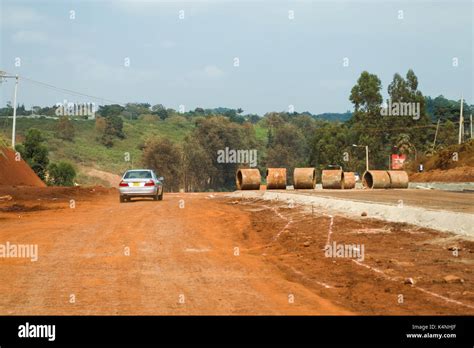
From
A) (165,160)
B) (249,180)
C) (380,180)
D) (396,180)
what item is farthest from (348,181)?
(165,160)

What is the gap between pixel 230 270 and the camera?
10922mm

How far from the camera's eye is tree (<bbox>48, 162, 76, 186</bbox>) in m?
67.7

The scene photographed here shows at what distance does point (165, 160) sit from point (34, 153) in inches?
972

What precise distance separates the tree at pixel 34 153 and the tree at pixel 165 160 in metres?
21.6

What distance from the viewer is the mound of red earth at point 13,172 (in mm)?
45688

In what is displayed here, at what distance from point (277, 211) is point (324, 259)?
1137 centimetres

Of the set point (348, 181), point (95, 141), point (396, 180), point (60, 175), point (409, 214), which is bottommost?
point (60, 175)

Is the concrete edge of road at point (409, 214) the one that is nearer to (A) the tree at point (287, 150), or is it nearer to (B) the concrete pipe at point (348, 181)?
(B) the concrete pipe at point (348, 181)

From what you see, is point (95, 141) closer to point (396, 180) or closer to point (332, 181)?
point (332, 181)

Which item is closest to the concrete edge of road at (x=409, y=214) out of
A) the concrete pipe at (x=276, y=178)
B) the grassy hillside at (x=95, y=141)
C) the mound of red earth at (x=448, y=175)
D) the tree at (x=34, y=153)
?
the concrete pipe at (x=276, y=178)

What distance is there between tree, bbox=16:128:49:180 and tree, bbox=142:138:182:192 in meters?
21.6

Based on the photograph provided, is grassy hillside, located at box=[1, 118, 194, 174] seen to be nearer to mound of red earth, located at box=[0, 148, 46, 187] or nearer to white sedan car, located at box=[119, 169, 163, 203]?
mound of red earth, located at box=[0, 148, 46, 187]

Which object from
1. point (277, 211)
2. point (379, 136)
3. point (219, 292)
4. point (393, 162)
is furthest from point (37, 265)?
point (379, 136)
